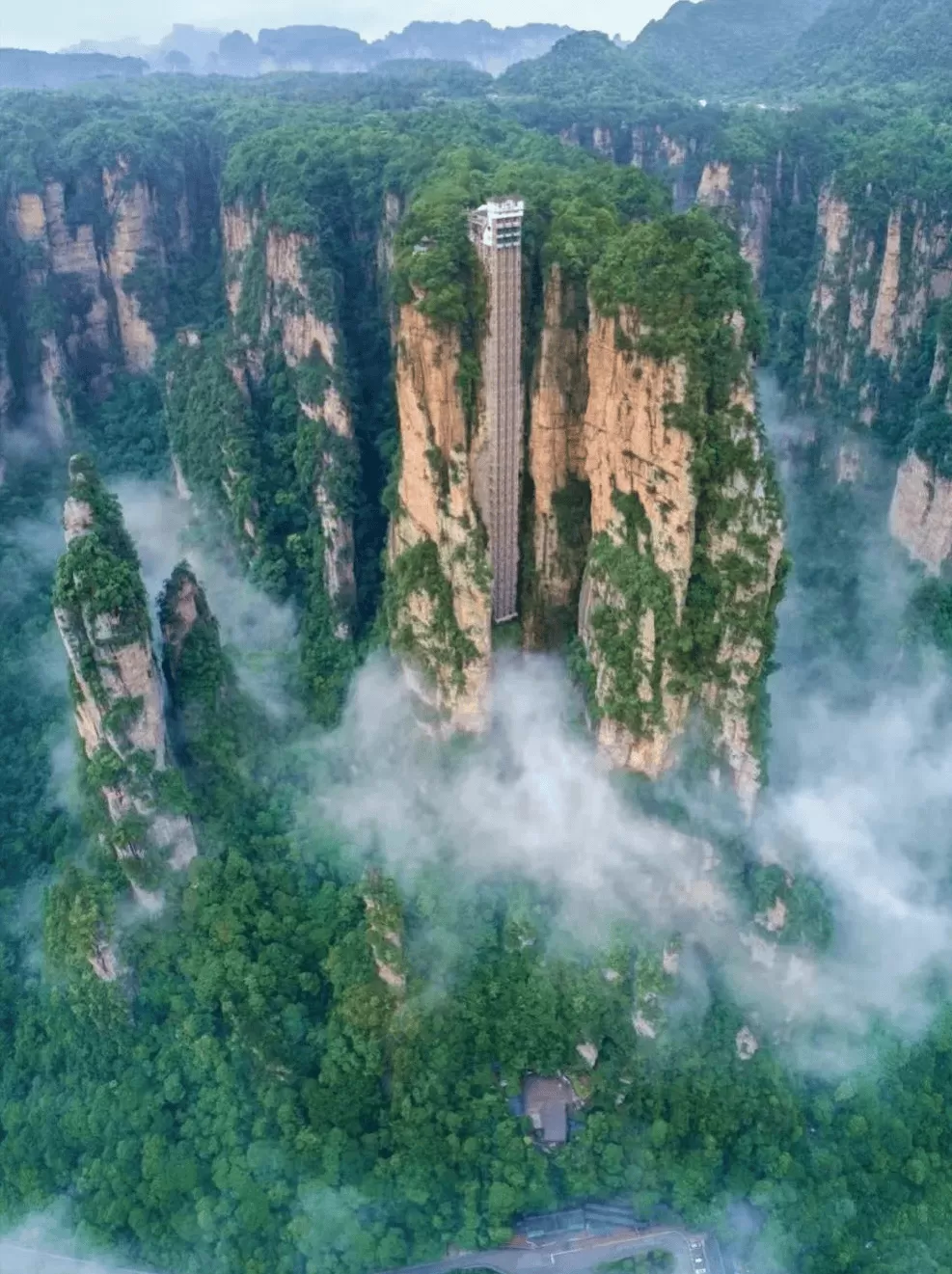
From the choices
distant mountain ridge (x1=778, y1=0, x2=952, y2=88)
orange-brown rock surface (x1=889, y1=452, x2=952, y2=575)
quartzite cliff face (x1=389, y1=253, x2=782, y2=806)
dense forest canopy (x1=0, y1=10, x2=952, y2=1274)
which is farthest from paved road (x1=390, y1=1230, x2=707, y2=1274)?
distant mountain ridge (x1=778, y1=0, x2=952, y2=88)

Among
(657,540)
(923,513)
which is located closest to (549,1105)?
(657,540)

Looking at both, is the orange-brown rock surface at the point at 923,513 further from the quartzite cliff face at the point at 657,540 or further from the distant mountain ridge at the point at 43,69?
the distant mountain ridge at the point at 43,69

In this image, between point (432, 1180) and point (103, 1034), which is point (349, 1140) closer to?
point (432, 1180)

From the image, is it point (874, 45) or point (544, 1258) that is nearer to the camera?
point (544, 1258)

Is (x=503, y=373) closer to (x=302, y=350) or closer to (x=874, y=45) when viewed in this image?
(x=302, y=350)

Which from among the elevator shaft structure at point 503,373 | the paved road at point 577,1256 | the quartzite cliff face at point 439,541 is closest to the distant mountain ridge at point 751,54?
the elevator shaft structure at point 503,373

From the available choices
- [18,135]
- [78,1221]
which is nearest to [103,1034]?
[78,1221]
